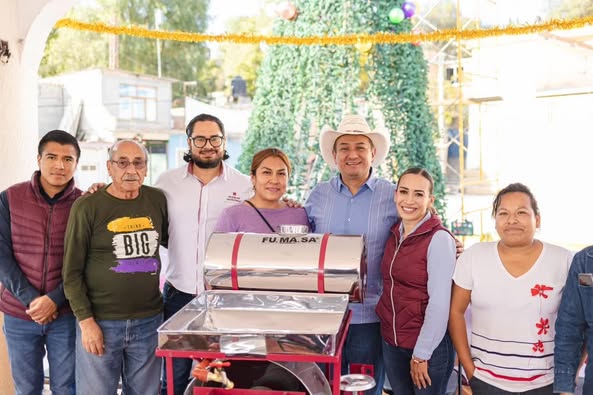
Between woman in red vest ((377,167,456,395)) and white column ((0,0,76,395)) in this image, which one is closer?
woman in red vest ((377,167,456,395))

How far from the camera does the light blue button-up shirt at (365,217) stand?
103 inches

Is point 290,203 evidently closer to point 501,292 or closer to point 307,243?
point 307,243

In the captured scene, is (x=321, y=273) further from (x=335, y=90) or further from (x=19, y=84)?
(x=335, y=90)

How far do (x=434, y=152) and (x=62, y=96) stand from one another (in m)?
13.0

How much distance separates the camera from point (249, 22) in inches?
899

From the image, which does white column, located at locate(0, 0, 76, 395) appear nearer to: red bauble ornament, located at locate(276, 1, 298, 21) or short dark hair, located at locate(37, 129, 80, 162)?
short dark hair, located at locate(37, 129, 80, 162)

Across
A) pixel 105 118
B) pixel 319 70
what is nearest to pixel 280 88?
pixel 319 70

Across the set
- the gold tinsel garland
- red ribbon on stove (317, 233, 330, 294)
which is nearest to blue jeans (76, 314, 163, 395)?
red ribbon on stove (317, 233, 330, 294)

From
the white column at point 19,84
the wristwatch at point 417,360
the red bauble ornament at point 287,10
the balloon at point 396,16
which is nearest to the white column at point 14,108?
the white column at point 19,84

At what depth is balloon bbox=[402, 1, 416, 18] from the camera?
18.7ft

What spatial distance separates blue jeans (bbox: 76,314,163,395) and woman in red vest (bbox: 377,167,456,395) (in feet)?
3.45

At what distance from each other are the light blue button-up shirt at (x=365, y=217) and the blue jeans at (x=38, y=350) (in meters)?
1.29

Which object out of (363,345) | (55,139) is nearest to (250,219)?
(363,345)

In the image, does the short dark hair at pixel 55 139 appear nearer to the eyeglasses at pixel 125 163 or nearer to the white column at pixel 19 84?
the eyeglasses at pixel 125 163
